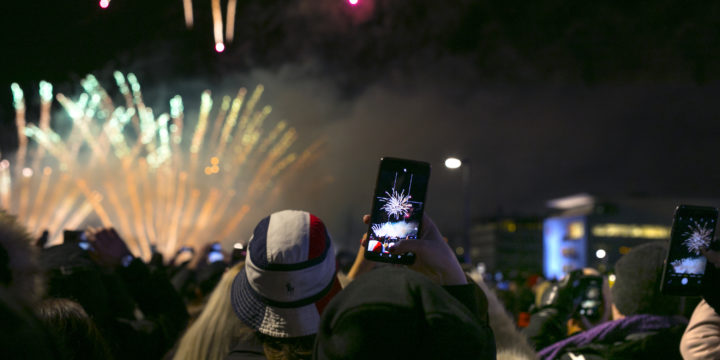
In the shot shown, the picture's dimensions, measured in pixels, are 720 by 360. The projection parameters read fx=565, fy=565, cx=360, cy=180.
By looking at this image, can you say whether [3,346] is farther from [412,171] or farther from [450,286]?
[412,171]

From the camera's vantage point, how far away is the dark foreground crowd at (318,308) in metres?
1.40

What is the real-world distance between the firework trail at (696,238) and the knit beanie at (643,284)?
32.9 inches

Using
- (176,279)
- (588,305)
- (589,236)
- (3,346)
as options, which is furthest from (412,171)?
(589,236)

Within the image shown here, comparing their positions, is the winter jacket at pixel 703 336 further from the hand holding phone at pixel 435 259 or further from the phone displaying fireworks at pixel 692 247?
the hand holding phone at pixel 435 259

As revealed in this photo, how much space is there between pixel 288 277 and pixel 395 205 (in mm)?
561

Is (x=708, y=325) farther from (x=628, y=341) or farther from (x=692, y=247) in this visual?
(x=628, y=341)

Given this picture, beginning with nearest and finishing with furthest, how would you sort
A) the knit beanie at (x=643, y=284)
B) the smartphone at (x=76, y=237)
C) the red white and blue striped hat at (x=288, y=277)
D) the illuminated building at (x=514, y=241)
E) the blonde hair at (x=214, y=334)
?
the red white and blue striped hat at (x=288, y=277)
the blonde hair at (x=214, y=334)
the knit beanie at (x=643, y=284)
the smartphone at (x=76, y=237)
the illuminated building at (x=514, y=241)

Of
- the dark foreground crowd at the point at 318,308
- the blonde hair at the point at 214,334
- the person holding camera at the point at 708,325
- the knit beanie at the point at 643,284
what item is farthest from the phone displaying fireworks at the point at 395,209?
the knit beanie at the point at 643,284

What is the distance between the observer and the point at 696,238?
332cm

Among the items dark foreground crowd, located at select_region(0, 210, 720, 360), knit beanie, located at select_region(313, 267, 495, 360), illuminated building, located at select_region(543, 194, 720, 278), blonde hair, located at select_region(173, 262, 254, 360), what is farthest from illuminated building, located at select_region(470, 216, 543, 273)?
knit beanie, located at select_region(313, 267, 495, 360)

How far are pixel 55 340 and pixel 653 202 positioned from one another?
137 metres

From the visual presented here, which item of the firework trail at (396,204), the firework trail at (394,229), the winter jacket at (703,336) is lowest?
the winter jacket at (703,336)

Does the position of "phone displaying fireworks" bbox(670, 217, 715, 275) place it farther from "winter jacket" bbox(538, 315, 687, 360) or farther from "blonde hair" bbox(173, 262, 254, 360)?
"blonde hair" bbox(173, 262, 254, 360)

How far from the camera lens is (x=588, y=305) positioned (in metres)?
4.61
